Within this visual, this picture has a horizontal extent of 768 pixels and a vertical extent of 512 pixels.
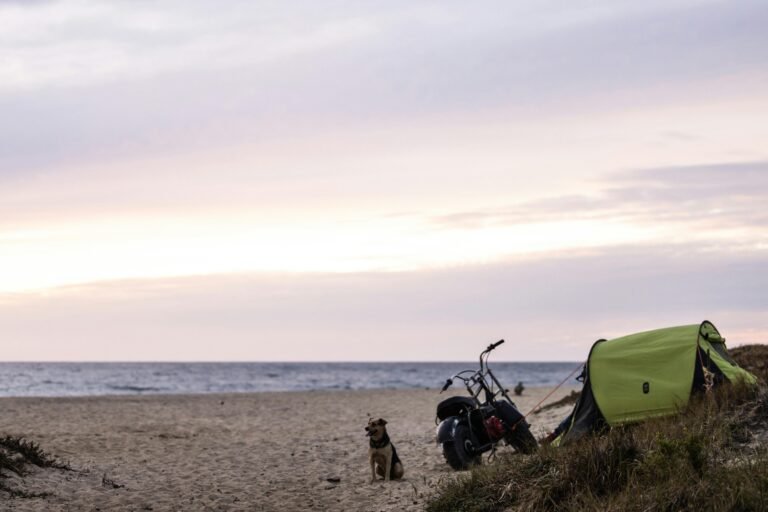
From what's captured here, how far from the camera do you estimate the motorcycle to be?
12781 millimetres

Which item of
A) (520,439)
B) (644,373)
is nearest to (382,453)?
(520,439)

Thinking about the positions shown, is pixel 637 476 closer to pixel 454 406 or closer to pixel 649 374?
pixel 649 374

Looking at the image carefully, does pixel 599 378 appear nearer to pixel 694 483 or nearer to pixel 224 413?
pixel 694 483

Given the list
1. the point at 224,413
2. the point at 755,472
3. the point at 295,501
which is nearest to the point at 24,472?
the point at 295,501

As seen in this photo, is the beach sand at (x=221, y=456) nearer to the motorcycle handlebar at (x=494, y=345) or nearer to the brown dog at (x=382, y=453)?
the brown dog at (x=382, y=453)

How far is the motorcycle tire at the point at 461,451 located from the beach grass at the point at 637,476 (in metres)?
2.48

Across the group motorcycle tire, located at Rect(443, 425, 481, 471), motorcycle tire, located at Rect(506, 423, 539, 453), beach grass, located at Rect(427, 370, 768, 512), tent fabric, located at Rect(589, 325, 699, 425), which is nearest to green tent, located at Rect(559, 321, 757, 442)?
tent fabric, located at Rect(589, 325, 699, 425)

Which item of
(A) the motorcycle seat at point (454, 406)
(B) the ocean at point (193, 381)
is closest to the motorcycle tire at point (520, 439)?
(A) the motorcycle seat at point (454, 406)

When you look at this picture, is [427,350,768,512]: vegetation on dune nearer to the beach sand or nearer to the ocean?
the beach sand

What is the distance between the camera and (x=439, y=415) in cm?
1345

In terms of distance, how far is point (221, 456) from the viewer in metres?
16.7

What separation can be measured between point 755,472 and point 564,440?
169 inches

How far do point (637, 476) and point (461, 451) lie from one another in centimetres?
460

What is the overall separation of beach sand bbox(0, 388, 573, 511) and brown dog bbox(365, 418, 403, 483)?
230mm
